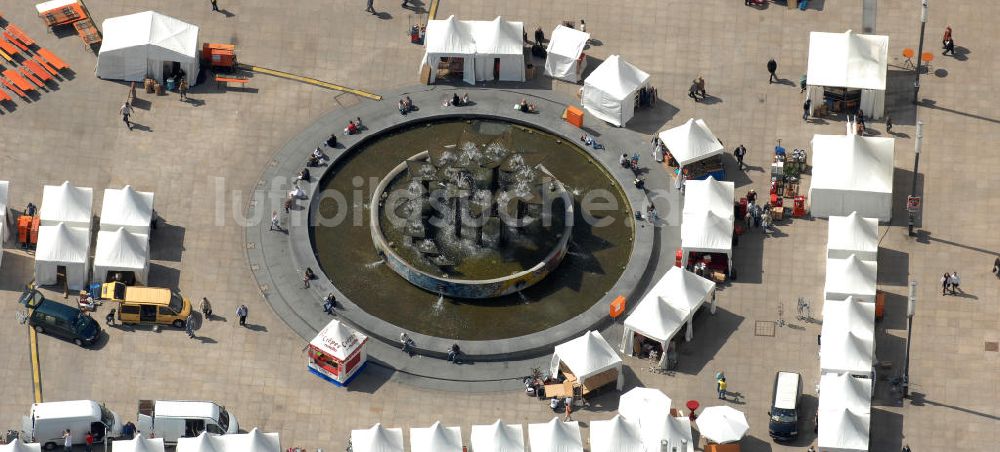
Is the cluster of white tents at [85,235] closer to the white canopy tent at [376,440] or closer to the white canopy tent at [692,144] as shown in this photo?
the white canopy tent at [376,440]

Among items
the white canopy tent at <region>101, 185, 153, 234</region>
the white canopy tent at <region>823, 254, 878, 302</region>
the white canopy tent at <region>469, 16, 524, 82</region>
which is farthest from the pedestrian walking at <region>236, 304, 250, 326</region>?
the white canopy tent at <region>823, 254, 878, 302</region>

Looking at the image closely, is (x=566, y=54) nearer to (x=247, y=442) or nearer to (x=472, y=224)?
(x=472, y=224)

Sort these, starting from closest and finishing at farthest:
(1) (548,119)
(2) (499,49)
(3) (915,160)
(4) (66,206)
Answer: (4) (66,206), (3) (915,160), (1) (548,119), (2) (499,49)

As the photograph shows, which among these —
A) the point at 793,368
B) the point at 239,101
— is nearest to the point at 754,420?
the point at 793,368

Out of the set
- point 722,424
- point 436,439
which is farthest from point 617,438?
point 436,439

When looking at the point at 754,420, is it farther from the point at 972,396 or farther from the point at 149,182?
the point at 149,182

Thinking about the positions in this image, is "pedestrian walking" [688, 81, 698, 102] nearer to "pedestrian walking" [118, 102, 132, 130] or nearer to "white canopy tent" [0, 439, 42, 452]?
"pedestrian walking" [118, 102, 132, 130]

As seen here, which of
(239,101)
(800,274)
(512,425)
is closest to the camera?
(512,425)
